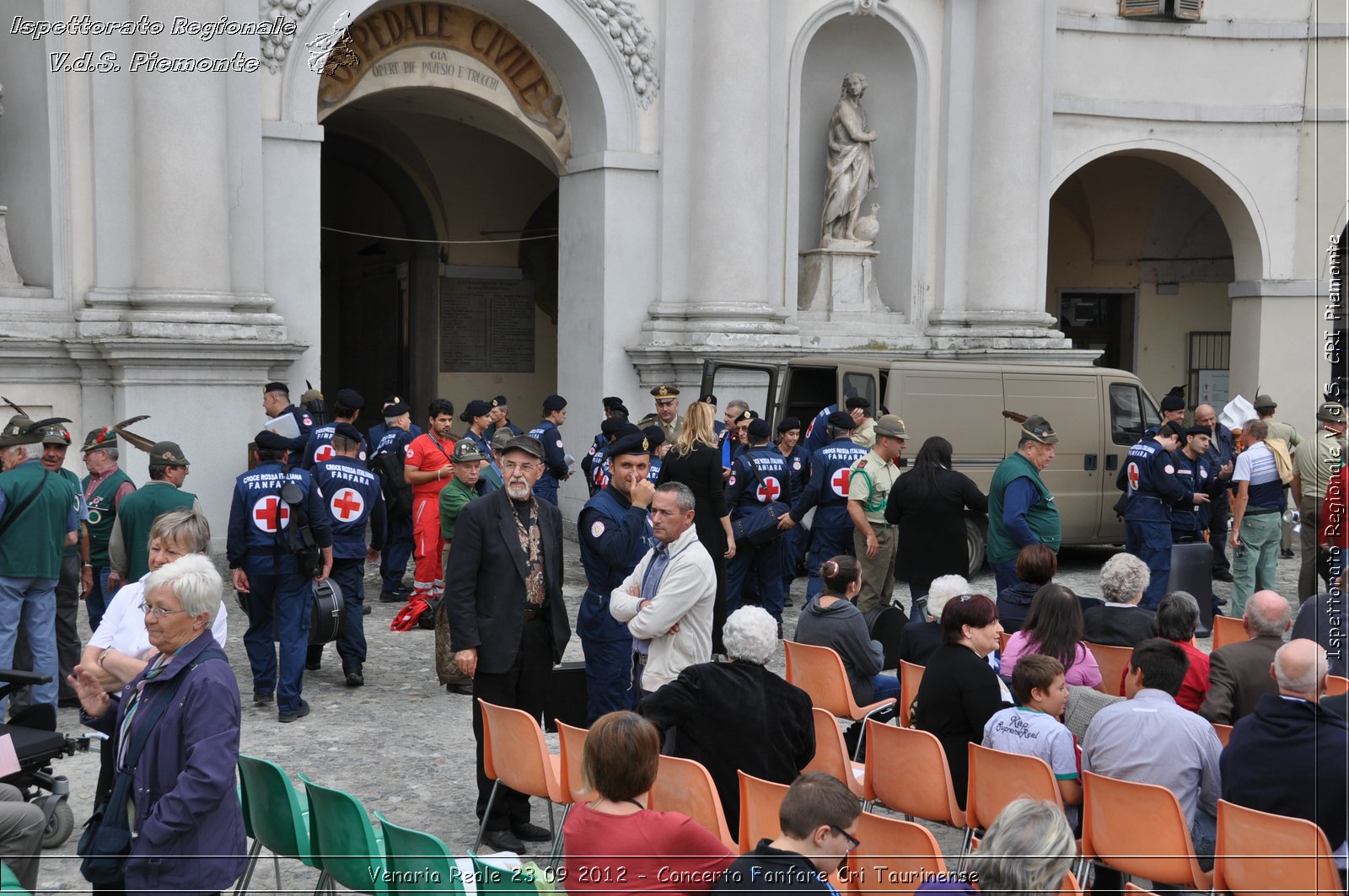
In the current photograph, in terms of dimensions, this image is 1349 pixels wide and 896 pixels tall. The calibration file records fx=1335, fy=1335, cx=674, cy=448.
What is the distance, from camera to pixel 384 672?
9156 millimetres

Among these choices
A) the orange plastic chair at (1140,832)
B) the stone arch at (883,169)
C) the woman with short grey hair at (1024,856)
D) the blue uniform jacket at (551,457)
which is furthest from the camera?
the stone arch at (883,169)

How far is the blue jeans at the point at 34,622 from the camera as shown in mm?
7340

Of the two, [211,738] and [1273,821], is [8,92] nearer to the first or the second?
[211,738]

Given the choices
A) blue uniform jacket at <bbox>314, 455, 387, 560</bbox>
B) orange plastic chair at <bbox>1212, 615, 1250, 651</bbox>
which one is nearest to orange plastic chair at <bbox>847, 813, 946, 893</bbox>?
orange plastic chair at <bbox>1212, 615, 1250, 651</bbox>

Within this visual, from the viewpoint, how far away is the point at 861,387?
41.8 ft

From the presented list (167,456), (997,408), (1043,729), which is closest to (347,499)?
(167,456)

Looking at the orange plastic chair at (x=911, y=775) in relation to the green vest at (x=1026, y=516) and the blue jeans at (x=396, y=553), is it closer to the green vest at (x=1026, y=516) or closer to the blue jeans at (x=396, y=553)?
the green vest at (x=1026, y=516)

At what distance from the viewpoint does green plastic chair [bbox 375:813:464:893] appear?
4.06 metres

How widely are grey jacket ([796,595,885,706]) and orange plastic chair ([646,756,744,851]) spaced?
2.26 meters

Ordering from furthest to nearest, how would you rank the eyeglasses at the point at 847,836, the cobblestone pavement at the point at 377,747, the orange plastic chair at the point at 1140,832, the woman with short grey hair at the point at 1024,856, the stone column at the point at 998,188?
the stone column at the point at 998,188
the cobblestone pavement at the point at 377,747
the orange plastic chair at the point at 1140,832
the eyeglasses at the point at 847,836
the woman with short grey hair at the point at 1024,856

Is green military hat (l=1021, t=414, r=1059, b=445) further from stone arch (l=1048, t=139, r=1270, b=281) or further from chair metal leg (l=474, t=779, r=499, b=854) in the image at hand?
stone arch (l=1048, t=139, r=1270, b=281)

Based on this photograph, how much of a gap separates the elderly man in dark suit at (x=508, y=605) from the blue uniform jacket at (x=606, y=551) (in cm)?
40

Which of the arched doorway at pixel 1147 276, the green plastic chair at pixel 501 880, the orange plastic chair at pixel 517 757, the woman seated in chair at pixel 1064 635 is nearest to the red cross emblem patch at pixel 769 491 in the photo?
the woman seated in chair at pixel 1064 635

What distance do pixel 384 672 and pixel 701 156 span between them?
801 centimetres
